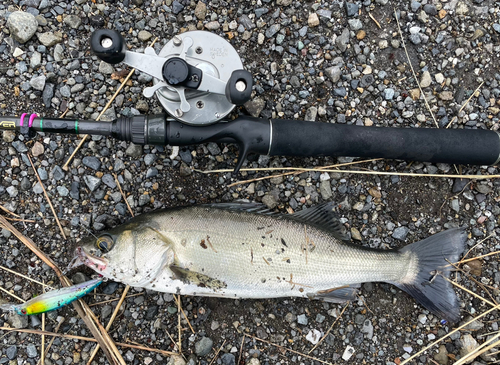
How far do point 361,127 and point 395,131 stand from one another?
0.28 metres

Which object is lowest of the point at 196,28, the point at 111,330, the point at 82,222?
the point at 111,330

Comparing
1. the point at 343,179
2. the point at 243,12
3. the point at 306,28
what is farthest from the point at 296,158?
the point at 243,12

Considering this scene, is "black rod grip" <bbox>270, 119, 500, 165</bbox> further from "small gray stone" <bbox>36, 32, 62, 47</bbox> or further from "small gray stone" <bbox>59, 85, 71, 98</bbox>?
"small gray stone" <bbox>36, 32, 62, 47</bbox>

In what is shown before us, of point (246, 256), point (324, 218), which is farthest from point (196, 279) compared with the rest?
point (324, 218)

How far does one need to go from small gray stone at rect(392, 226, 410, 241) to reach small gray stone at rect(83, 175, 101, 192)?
8.89 feet

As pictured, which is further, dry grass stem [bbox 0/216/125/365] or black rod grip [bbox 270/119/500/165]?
dry grass stem [bbox 0/216/125/365]

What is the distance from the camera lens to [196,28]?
341cm

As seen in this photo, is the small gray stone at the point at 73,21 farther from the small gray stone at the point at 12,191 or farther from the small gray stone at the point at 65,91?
the small gray stone at the point at 12,191

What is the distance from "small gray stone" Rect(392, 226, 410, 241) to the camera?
11.2ft

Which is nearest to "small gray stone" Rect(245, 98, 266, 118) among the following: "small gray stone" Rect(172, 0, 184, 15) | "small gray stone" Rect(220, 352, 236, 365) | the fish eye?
"small gray stone" Rect(172, 0, 184, 15)

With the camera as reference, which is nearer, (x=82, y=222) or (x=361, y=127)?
(x=361, y=127)

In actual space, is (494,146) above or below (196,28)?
below

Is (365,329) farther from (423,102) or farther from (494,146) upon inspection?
(423,102)

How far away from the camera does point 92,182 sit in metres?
3.30
